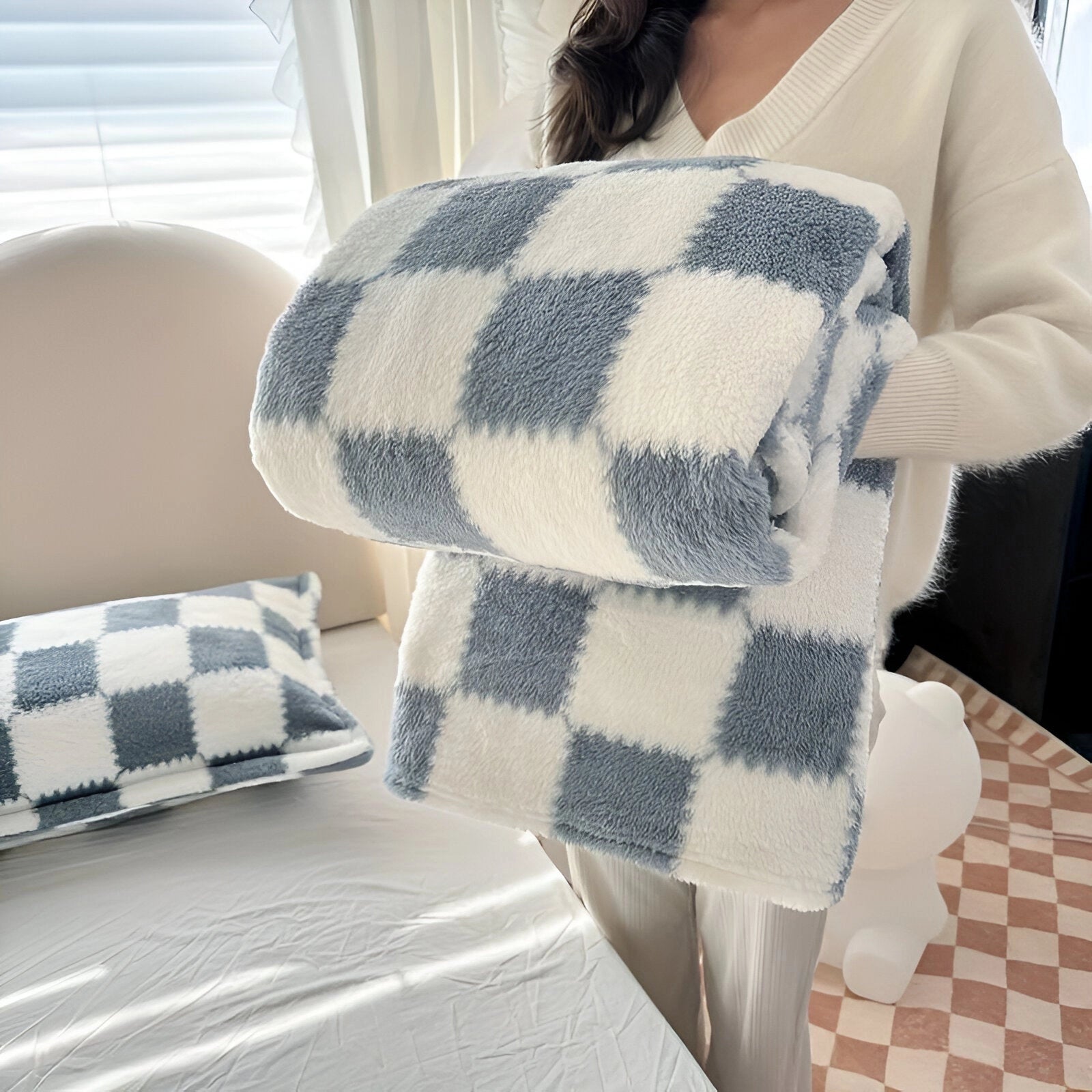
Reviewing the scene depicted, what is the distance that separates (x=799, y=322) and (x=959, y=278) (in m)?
0.31

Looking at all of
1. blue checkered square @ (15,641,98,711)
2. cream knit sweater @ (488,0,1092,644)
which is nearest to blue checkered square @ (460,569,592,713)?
cream knit sweater @ (488,0,1092,644)

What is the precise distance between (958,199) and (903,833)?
2.80 feet

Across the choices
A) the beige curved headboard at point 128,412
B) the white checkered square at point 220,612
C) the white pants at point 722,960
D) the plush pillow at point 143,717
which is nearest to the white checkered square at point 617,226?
the white pants at point 722,960

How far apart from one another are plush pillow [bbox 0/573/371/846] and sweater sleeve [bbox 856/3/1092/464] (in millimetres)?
→ 732

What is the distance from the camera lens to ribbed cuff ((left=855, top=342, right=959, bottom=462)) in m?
0.57

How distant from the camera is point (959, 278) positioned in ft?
2.23

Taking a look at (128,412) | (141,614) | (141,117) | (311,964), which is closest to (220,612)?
(141,614)

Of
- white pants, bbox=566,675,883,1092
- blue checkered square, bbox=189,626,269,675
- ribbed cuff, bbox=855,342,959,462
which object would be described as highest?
ribbed cuff, bbox=855,342,959,462

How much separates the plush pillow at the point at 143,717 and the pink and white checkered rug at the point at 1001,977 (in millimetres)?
768

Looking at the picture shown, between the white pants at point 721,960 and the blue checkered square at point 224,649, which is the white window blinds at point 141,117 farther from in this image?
the white pants at point 721,960

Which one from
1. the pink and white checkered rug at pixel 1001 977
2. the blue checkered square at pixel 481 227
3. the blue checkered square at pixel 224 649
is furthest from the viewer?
the pink and white checkered rug at pixel 1001 977

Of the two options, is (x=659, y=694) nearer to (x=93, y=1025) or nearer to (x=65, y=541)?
(x=93, y=1025)

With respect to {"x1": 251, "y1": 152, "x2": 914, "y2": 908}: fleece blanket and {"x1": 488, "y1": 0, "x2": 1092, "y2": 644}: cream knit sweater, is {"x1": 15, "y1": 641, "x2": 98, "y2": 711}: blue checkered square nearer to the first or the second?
{"x1": 251, "y1": 152, "x2": 914, "y2": 908}: fleece blanket

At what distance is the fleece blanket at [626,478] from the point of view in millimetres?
439
